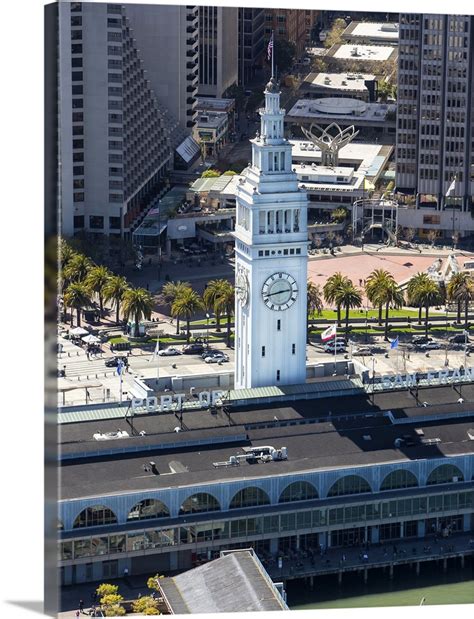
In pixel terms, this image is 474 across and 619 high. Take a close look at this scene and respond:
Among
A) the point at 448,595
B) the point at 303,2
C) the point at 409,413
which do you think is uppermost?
the point at 303,2

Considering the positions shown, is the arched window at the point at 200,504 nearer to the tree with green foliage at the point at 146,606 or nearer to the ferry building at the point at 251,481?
the ferry building at the point at 251,481

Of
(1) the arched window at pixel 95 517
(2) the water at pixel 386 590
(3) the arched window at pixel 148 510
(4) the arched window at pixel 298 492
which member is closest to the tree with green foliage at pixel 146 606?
(1) the arched window at pixel 95 517

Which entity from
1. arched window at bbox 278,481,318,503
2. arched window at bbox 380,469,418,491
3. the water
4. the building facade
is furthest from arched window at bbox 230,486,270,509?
arched window at bbox 380,469,418,491

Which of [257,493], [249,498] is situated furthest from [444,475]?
[249,498]

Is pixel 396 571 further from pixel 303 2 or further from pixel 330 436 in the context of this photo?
pixel 303 2

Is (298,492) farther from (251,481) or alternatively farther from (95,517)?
(95,517)

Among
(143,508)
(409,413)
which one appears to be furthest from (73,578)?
(409,413)
